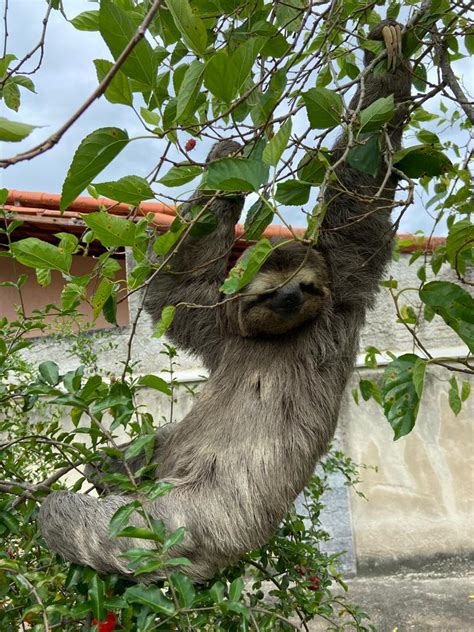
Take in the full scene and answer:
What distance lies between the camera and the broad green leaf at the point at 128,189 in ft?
7.25

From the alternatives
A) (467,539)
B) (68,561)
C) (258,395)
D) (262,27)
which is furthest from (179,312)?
(467,539)

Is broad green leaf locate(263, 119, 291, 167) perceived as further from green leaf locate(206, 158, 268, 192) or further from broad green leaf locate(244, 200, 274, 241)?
broad green leaf locate(244, 200, 274, 241)

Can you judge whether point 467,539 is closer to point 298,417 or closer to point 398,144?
point 298,417

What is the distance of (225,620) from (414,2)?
344 cm

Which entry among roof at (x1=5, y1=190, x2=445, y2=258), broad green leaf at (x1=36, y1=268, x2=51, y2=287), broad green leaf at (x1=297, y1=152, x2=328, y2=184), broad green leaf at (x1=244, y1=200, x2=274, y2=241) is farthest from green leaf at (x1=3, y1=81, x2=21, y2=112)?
roof at (x1=5, y1=190, x2=445, y2=258)

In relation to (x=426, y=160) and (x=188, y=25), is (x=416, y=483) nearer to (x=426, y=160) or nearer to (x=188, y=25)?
(x=426, y=160)

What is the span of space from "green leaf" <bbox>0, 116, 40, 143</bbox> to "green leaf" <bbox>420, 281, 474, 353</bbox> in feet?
5.45

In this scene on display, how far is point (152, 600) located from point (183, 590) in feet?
0.34

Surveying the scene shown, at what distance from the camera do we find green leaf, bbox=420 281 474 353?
2162 mm

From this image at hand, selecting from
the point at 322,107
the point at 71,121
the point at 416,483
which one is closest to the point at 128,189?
the point at 322,107

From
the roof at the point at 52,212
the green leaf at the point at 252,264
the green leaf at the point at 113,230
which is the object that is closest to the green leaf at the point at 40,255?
→ the green leaf at the point at 113,230

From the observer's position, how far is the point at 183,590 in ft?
6.86

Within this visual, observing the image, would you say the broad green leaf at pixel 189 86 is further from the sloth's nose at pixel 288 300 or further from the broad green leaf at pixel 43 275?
the sloth's nose at pixel 288 300

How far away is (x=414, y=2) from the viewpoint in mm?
3730
